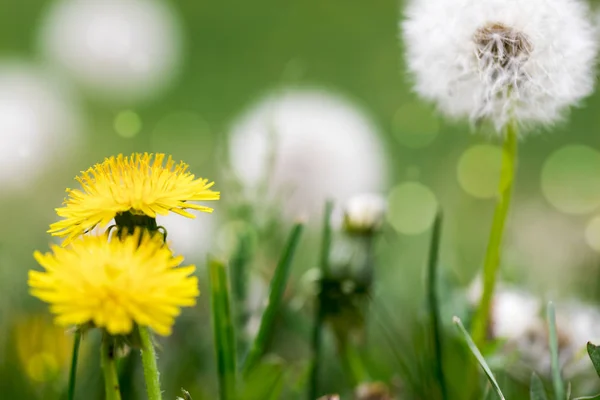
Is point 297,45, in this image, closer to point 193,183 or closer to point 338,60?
point 338,60

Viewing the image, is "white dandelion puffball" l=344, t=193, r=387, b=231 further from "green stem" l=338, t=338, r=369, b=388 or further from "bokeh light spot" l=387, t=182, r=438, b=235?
"bokeh light spot" l=387, t=182, r=438, b=235

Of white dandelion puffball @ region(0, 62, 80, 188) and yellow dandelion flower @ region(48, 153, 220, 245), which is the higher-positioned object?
white dandelion puffball @ region(0, 62, 80, 188)

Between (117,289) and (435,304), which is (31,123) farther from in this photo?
(117,289)

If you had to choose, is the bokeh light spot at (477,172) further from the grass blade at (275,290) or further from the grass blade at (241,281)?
the grass blade at (275,290)

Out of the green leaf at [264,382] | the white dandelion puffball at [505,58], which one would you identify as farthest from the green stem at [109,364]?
the white dandelion puffball at [505,58]

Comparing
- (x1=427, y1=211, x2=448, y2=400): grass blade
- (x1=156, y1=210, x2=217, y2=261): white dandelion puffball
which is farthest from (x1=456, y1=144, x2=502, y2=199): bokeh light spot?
(x1=427, y1=211, x2=448, y2=400): grass blade

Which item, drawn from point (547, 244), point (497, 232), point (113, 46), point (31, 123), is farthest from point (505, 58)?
point (113, 46)
